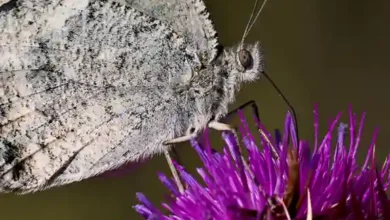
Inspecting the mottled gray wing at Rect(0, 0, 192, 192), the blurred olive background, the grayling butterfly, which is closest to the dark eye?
the grayling butterfly

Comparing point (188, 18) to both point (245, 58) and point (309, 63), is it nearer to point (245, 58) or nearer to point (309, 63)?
point (245, 58)

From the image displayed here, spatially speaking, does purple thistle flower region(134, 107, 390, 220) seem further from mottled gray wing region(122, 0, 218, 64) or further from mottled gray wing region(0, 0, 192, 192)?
mottled gray wing region(122, 0, 218, 64)

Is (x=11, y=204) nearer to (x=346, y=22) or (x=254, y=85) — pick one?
(x=254, y=85)

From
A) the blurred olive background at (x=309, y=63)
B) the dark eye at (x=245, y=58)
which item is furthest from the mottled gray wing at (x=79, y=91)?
the blurred olive background at (x=309, y=63)

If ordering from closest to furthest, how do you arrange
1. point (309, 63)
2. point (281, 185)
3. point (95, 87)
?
point (281, 185), point (95, 87), point (309, 63)

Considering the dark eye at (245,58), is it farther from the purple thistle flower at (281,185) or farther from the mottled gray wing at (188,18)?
the purple thistle flower at (281,185)

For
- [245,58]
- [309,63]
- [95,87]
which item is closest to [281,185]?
[245,58]

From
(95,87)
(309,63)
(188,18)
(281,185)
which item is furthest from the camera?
(309,63)
